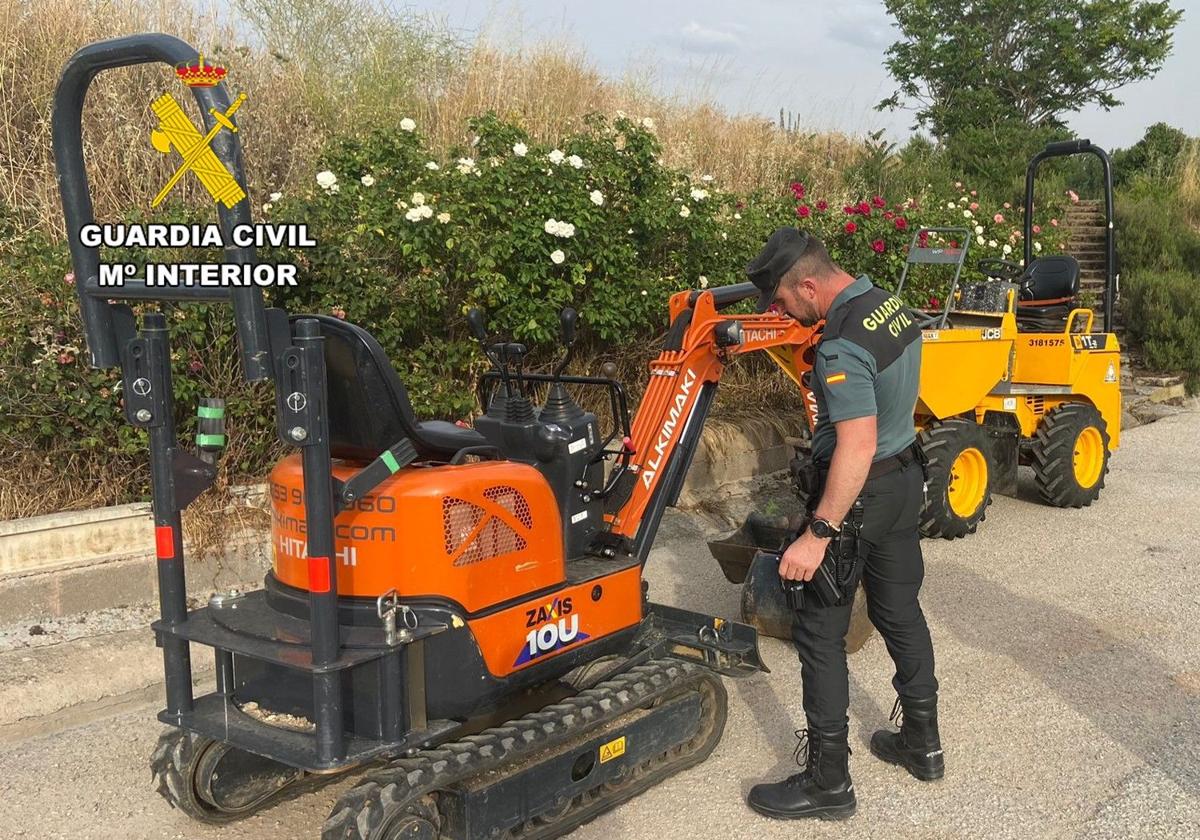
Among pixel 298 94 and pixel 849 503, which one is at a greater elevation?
pixel 298 94

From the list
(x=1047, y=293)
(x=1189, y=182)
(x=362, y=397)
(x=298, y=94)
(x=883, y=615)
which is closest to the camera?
(x=362, y=397)

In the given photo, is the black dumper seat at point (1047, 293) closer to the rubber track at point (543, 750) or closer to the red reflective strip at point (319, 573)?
the rubber track at point (543, 750)

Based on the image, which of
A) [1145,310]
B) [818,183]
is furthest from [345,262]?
[1145,310]

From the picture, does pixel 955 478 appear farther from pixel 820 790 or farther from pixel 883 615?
pixel 820 790

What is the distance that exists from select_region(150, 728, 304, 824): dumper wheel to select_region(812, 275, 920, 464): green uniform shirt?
222 centimetres

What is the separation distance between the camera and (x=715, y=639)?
166 inches

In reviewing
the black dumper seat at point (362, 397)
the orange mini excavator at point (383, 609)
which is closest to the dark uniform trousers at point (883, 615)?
the orange mini excavator at point (383, 609)

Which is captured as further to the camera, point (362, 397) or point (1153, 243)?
point (1153, 243)

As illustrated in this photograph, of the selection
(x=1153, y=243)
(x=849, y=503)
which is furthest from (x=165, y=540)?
(x=1153, y=243)

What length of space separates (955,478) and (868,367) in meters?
3.85

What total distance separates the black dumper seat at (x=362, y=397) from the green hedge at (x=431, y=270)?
2.49 metres

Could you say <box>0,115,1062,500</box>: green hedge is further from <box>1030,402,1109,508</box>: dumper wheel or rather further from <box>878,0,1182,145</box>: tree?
<box>878,0,1182,145</box>: tree

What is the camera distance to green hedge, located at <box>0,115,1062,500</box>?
5.30m

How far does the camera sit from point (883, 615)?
3.86 m
